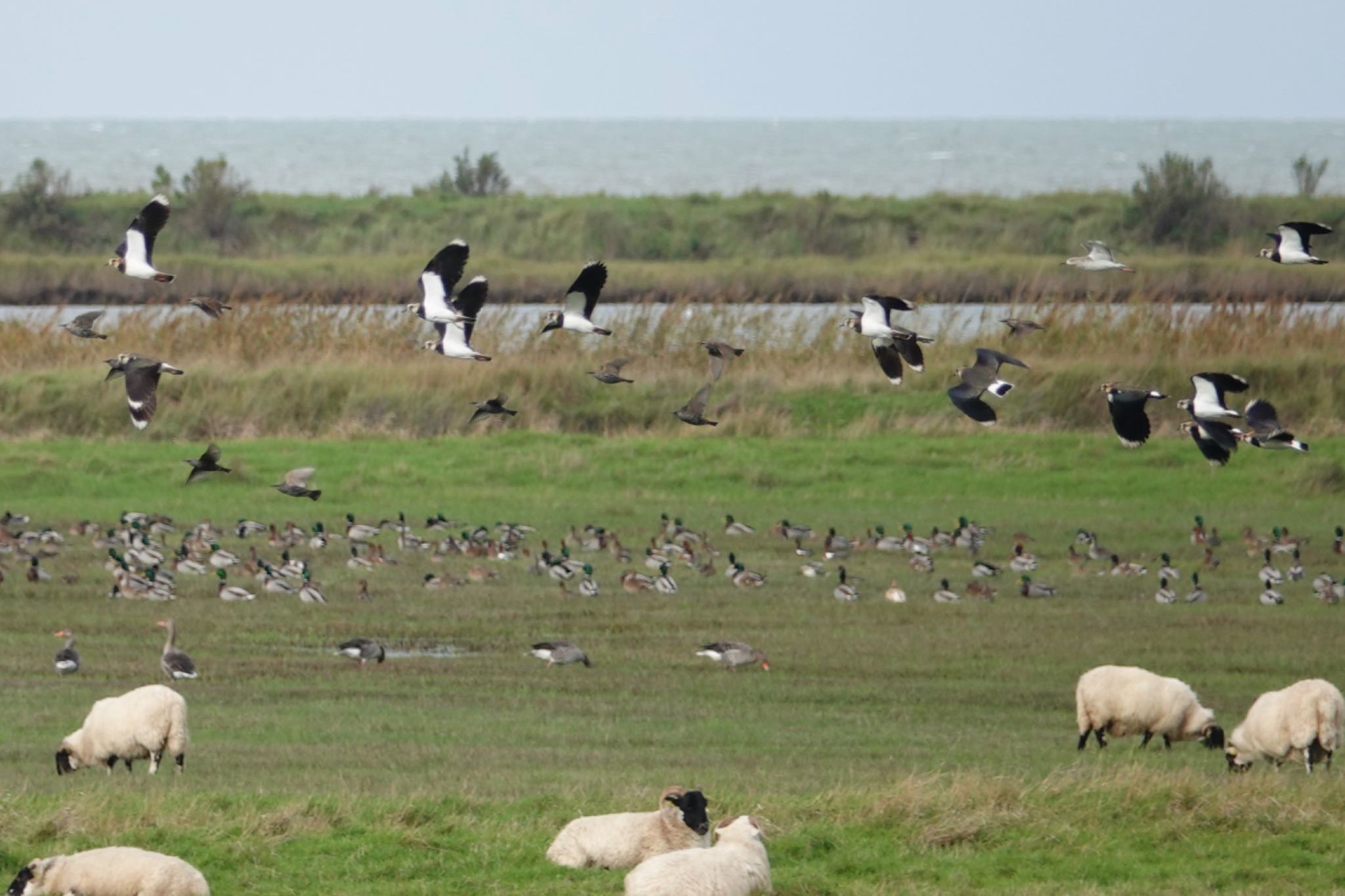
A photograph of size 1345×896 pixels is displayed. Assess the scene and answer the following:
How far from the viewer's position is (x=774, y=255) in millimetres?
72188

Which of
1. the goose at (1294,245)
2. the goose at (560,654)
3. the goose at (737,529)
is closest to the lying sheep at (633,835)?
the goose at (1294,245)

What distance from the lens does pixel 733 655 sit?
68.1 feet

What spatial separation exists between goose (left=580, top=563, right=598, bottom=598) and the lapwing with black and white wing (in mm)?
9163

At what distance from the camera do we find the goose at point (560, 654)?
20797 mm

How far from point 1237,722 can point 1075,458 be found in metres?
18.6

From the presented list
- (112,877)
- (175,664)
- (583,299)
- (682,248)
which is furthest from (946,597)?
(682,248)

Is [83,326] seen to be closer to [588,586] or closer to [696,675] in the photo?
[696,675]

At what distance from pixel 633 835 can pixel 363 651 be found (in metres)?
9.29

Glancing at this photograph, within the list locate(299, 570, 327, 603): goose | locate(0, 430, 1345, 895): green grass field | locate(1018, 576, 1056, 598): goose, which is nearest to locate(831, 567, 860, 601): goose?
locate(0, 430, 1345, 895): green grass field

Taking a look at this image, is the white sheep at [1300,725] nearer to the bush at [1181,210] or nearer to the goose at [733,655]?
the goose at [733,655]

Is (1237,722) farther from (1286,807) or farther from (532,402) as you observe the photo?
(532,402)

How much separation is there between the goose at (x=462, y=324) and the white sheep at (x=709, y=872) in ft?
20.3

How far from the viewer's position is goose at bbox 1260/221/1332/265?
1462cm

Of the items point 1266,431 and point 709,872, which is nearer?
point 709,872
